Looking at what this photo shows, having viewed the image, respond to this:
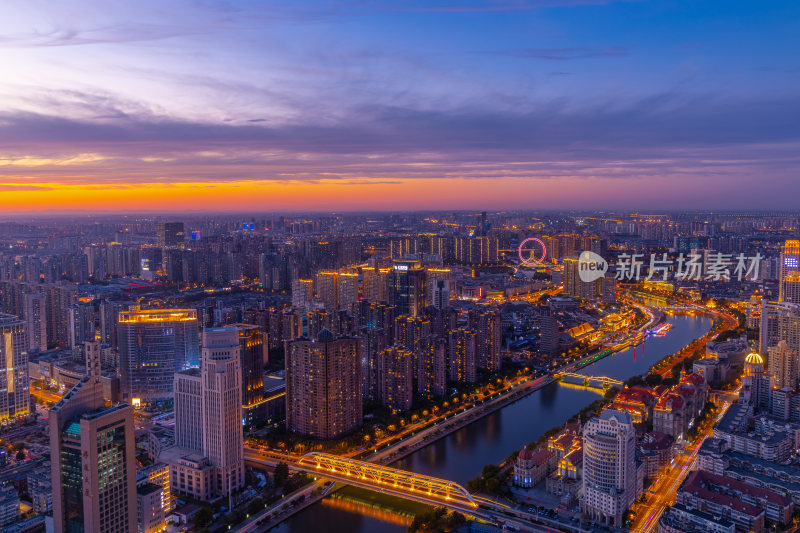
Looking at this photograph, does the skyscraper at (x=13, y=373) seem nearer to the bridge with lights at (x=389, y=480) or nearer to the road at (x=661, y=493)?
the bridge with lights at (x=389, y=480)

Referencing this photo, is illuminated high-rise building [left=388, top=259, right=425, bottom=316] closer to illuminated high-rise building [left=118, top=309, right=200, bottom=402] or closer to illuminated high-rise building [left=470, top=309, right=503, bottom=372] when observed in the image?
illuminated high-rise building [left=470, top=309, right=503, bottom=372]

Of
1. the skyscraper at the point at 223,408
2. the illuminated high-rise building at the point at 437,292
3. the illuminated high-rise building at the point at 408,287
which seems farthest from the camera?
the illuminated high-rise building at the point at 437,292

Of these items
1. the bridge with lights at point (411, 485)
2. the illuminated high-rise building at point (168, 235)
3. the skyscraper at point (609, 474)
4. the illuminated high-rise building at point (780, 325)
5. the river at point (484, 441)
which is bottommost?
the river at point (484, 441)

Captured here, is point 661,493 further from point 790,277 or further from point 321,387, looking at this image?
point 790,277

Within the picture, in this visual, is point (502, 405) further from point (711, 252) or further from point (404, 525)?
point (711, 252)

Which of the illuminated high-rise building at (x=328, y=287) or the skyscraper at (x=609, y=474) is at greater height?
the illuminated high-rise building at (x=328, y=287)

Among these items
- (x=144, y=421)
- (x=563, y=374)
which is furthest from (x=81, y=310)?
(x=563, y=374)

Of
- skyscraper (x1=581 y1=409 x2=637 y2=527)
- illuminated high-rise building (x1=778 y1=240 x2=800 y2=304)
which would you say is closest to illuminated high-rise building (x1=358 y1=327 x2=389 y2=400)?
skyscraper (x1=581 y1=409 x2=637 y2=527)

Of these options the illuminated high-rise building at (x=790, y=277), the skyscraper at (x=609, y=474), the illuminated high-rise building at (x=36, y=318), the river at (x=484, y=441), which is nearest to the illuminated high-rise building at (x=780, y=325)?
the illuminated high-rise building at (x=790, y=277)
